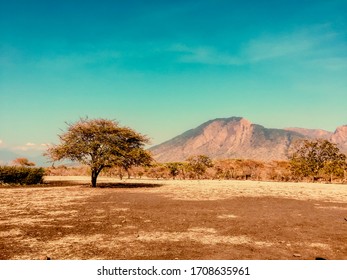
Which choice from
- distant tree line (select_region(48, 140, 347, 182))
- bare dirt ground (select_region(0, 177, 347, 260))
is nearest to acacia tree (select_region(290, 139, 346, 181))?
distant tree line (select_region(48, 140, 347, 182))

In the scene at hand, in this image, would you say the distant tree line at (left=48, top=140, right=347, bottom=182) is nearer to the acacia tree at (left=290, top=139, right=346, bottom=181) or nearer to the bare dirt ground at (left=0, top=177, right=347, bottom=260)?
the acacia tree at (left=290, top=139, right=346, bottom=181)

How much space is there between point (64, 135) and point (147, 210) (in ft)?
69.5

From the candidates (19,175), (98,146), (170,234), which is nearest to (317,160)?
(98,146)

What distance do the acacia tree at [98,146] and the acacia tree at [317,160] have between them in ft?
127

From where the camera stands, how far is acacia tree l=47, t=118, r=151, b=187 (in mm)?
33688

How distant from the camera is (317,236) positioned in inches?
435

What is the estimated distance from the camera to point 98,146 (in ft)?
113

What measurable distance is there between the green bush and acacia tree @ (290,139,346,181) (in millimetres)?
47590

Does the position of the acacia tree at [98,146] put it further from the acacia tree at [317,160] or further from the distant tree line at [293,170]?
the acacia tree at [317,160]

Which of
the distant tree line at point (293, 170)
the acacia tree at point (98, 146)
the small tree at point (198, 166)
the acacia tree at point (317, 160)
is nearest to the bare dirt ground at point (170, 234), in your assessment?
the acacia tree at point (98, 146)

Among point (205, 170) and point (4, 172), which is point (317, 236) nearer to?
point (4, 172)

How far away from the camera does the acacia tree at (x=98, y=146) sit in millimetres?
33688
